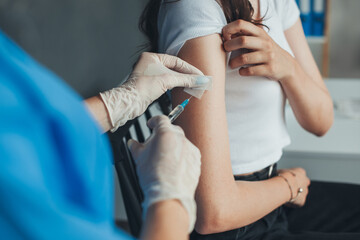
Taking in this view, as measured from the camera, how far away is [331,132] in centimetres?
147

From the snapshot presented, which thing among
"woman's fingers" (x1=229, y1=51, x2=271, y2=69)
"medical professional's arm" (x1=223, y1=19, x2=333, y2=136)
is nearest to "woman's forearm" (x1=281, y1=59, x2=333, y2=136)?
"medical professional's arm" (x1=223, y1=19, x2=333, y2=136)

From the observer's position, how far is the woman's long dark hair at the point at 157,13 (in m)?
0.83

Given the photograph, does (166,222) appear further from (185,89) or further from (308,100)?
(308,100)

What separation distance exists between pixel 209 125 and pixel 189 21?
0.23 meters

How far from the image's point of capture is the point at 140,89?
0.79m

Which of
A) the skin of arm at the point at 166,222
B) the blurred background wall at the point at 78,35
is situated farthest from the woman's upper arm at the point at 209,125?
the blurred background wall at the point at 78,35

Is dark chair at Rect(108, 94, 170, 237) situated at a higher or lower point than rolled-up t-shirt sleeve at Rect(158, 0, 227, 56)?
lower

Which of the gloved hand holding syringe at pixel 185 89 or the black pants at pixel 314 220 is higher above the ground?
the gloved hand holding syringe at pixel 185 89

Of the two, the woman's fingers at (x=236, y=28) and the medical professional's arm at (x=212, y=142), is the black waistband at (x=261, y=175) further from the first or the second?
the woman's fingers at (x=236, y=28)

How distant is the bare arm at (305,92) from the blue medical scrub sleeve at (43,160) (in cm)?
69

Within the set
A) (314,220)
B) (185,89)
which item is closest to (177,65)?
(185,89)

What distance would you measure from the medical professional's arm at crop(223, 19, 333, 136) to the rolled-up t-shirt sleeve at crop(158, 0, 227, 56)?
4 centimetres

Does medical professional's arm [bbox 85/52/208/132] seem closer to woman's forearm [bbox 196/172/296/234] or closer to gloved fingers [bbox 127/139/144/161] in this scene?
gloved fingers [bbox 127/139/144/161]

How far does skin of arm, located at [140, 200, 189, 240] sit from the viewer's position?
0.46 m
